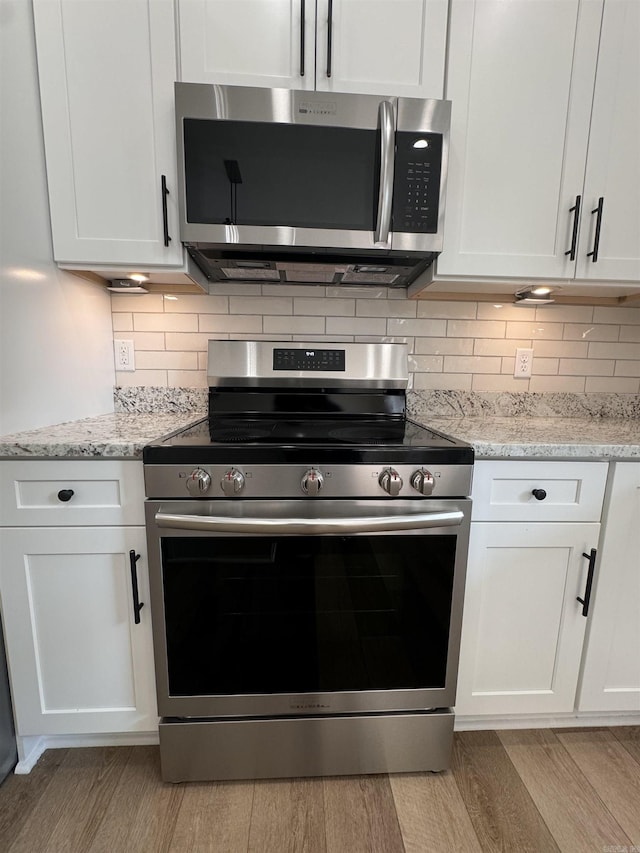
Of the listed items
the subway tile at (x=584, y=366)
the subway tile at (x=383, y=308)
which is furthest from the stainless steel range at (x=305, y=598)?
the subway tile at (x=584, y=366)

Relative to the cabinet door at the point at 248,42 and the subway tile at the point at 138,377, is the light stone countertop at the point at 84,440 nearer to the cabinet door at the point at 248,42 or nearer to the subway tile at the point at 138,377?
the subway tile at the point at 138,377

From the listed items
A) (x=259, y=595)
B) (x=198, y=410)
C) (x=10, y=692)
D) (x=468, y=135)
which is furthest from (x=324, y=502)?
(x=468, y=135)

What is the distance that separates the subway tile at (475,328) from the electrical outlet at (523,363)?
115 millimetres

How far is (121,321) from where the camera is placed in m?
1.50

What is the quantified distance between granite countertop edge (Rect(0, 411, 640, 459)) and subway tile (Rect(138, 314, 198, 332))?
13.6 inches

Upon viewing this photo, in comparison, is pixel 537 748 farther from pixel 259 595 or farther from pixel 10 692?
pixel 10 692

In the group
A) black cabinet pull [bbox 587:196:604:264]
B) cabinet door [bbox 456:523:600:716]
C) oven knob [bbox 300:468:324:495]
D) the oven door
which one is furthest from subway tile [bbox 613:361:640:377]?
oven knob [bbox 300:468:324:495]

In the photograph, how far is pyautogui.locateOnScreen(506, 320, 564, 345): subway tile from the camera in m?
1.58

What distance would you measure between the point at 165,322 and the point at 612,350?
1838 millimetres

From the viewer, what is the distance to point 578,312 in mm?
1586

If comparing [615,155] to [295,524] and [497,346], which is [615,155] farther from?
[295,524]

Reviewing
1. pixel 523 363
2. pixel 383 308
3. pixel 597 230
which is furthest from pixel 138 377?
pixel 597 230

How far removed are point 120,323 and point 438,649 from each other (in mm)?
1572

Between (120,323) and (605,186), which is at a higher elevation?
(605,186)
